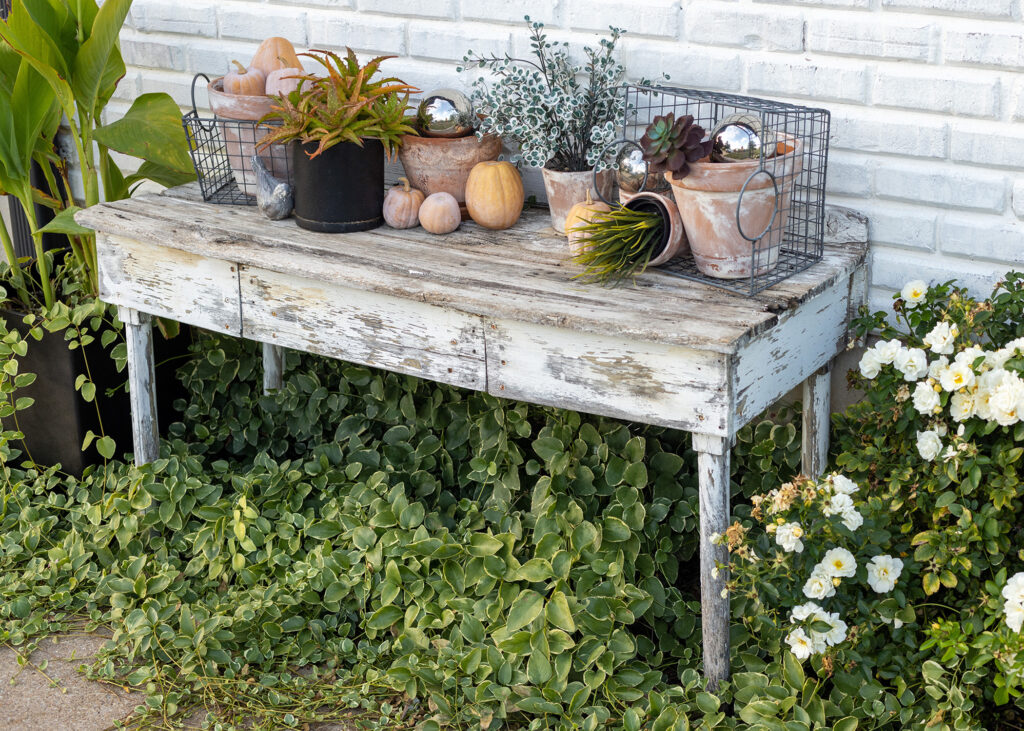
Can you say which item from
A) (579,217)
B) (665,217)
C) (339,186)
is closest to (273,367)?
(339,186)

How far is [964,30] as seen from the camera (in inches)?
79.4

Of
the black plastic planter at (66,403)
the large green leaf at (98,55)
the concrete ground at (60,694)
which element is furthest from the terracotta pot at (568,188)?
the black plastic planter at (66,403)

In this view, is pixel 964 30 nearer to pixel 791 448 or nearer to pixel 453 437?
pixel 791 448

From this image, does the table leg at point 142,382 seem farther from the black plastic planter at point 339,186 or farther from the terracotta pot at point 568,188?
the terracotta pot at point 568,188

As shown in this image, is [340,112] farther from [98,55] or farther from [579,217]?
[98,55]

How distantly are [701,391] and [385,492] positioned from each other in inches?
37.5

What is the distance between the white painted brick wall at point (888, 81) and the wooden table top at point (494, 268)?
4.3 inches

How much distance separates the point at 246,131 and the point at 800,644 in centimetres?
158

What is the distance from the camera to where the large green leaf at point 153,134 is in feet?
8.48

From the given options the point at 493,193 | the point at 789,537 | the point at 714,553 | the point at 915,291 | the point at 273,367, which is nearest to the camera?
the point at 789,537

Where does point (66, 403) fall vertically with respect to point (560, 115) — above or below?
below

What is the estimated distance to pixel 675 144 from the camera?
1.89 meters

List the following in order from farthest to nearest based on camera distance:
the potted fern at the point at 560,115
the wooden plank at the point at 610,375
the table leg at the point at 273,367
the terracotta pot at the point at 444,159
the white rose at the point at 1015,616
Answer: the table leg at the point at 273,367, the terracotta pot at the point at 444,159, the potted fern at the point at 560,115, the wooden plank at the point at 610,375, the white rose at the point at 1015,616

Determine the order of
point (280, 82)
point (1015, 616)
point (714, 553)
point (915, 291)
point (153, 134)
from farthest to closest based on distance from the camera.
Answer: point (153, 134) → point (280, 82) → point (915, 291) → point (714, 553) → point (1015, 616)
